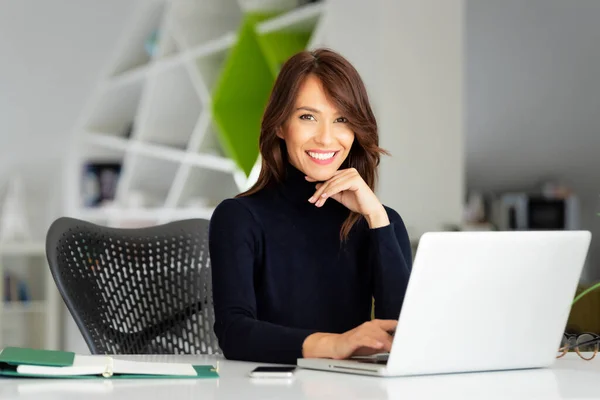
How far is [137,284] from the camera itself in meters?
2.27

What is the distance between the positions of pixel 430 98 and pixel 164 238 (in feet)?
5.95

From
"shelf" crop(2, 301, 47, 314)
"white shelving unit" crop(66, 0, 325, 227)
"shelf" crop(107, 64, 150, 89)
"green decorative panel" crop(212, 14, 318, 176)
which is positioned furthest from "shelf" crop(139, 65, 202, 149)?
"shelf" crop(2, 301, 47, 314)

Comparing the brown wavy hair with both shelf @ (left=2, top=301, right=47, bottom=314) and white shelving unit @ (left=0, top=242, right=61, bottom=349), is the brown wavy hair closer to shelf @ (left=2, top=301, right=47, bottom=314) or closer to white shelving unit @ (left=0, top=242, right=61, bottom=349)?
white shelving unit @ (left=0, top=242, right=61, bottom=349)

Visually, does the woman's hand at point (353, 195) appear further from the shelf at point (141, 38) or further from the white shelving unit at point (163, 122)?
the shelf at point (141, 38)

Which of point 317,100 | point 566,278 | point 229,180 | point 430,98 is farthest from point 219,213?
point 229,180

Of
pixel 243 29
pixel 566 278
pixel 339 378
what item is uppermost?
pixel 243 29

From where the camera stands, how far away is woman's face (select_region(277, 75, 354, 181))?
1.90 meters

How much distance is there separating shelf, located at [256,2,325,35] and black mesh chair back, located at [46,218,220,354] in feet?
5.66

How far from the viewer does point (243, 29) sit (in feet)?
14.6

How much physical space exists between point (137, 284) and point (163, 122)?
118 inches

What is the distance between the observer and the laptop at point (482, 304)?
140 centimetres

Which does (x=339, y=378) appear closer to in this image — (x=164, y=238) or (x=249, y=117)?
(x=164, y=238)

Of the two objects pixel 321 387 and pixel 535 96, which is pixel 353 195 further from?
pixel 535 96

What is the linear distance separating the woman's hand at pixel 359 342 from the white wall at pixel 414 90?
2.14 metres
